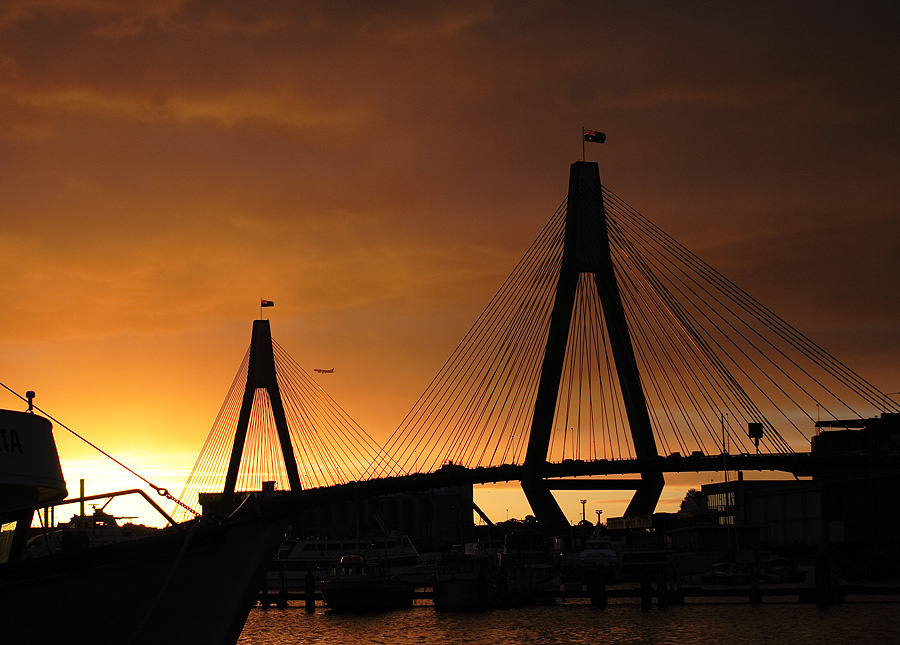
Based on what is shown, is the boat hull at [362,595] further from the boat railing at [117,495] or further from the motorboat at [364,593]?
the boat railing at [117,495]

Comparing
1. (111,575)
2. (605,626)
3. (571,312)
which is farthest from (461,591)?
(111,575)

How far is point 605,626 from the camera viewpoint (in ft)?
154

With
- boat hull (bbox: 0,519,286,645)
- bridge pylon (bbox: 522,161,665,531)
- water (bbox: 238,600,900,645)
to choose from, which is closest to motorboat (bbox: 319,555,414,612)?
water (bbox: 238,600,900,645)

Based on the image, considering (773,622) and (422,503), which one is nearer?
(773,622)

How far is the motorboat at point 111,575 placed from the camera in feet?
60.0

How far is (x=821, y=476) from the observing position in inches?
3541

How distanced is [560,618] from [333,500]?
35412mm

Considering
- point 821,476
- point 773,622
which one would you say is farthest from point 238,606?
point 821,476

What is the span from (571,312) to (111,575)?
4718 centimetres

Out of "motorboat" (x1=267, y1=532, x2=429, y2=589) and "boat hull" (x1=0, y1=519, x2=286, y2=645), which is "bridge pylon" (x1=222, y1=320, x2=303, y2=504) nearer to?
"motorboat" (x1=267, y1=532, x2=429, y2=589)

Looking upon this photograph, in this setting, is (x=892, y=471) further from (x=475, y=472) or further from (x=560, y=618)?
(x=560, y=618)

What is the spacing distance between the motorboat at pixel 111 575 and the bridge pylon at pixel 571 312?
4388 cm

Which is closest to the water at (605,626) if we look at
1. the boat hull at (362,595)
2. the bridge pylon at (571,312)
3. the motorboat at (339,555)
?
the boat hull at (362,595)

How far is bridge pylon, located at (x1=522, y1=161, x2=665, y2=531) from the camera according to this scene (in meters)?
63.2
